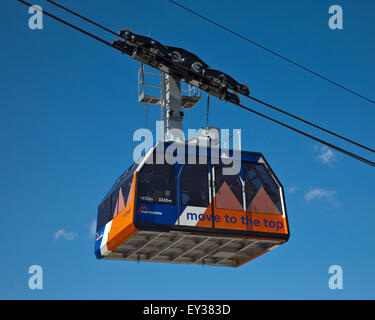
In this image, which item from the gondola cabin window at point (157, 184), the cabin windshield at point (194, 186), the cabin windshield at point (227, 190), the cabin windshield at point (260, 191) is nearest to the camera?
the gondola cabin window at point (157, 184)

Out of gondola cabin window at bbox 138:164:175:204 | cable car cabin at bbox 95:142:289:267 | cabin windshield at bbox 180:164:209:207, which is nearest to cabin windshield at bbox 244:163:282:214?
cable car cabin at bbox 95:142:289:267

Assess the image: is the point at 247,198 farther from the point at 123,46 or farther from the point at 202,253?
the point at 123,46

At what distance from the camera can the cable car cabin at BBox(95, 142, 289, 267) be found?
1786cm

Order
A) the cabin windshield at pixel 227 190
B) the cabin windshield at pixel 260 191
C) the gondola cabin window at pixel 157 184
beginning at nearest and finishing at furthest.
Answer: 1. the gondola cabin window at pixel 157 184
2. the cabin windshield at pixel 227 190
3. the cabin windshield at pixel 260 191

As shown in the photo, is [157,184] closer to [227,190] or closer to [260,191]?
[227,190]

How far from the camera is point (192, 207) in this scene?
18.2 meters

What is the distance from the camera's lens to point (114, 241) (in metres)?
19.0

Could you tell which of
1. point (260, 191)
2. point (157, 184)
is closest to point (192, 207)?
point (157, 184)

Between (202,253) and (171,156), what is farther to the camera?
(202,253)

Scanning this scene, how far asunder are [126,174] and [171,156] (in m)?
1.99

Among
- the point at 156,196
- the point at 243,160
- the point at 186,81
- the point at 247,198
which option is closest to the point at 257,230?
the point at 247,198

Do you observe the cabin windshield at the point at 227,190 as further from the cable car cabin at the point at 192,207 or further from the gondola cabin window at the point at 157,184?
the gondola cabin window at the point at 157,184

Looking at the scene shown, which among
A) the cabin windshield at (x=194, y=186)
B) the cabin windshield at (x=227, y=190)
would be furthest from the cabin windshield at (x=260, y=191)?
the cabin windshield at (x=194, y=186)

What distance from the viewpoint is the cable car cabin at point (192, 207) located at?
703 inches
